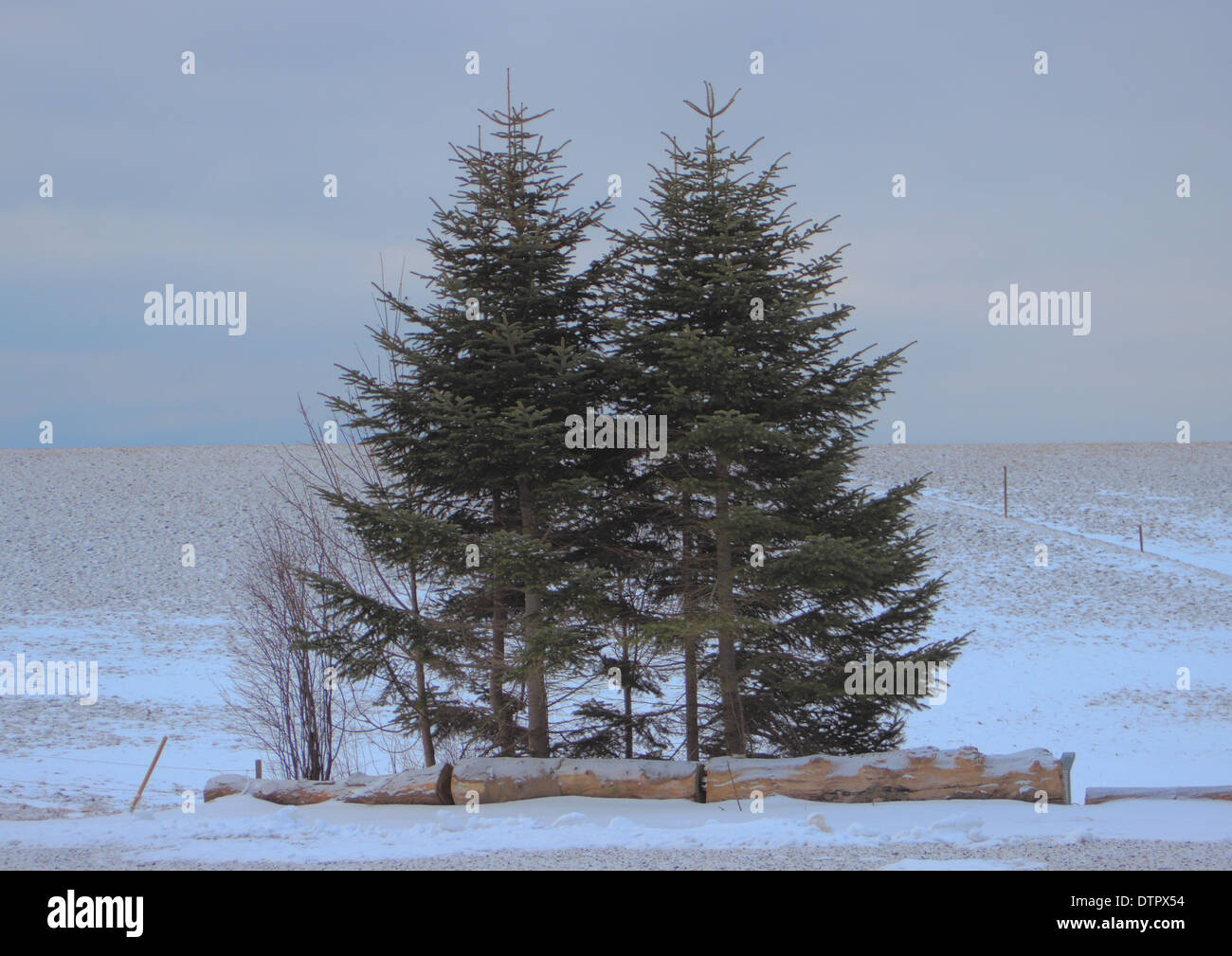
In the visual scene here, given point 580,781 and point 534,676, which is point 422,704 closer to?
point 534,676

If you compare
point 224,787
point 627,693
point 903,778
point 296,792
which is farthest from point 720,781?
point 224,787

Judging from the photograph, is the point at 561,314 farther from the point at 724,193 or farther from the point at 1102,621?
the point at 1102,621

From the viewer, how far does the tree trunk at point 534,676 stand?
11.6 m

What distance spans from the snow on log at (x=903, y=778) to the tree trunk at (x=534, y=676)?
2634 mm

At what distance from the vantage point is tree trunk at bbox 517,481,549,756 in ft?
38.1

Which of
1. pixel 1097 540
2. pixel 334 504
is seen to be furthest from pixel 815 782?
pixel 1097 540

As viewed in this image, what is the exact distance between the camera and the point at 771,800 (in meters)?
10.2

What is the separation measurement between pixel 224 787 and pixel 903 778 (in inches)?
309

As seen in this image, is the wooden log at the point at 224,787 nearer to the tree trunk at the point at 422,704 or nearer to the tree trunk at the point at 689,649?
the tree trunk at the point at 422,704

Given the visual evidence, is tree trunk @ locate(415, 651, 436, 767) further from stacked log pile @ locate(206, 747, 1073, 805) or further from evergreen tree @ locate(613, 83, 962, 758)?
evergreen tree @ locate(613, 83, 962, 758)

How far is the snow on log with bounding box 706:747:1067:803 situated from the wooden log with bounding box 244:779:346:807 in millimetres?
4380

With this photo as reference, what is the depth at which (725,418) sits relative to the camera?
407 inches

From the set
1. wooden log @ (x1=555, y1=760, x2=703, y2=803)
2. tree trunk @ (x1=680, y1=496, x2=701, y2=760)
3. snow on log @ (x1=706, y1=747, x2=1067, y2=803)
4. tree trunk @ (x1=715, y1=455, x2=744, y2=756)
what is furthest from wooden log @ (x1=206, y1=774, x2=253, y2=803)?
tree trunk @ (x1=715, y1=455, x2=744, y2=756)

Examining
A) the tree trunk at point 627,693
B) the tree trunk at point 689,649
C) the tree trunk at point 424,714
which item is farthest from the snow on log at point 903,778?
the tree trunk at point 424,714
